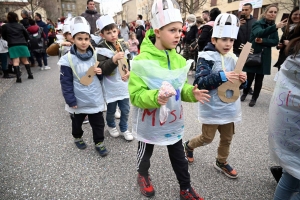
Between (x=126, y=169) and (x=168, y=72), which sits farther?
(x=126, y=169)

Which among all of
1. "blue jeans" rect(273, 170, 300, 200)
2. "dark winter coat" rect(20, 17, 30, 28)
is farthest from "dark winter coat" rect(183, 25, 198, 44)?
"dark winter coat" rect(20, 17, 30, 28)

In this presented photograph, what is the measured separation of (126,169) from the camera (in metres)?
2.34

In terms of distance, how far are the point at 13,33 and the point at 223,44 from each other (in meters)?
6.43

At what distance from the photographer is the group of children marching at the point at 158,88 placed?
5.01 feet

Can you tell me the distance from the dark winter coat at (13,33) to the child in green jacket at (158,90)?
603 centimetres

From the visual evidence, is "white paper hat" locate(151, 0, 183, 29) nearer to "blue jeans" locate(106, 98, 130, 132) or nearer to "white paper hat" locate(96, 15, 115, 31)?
"white paper hat" locate(96, 15, 115, 31)

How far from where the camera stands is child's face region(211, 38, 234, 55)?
190cm

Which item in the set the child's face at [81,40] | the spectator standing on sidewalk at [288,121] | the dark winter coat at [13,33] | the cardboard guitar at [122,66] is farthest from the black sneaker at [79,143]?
the dark winter coat at [13,33]

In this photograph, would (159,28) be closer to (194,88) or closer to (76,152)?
(194,88)

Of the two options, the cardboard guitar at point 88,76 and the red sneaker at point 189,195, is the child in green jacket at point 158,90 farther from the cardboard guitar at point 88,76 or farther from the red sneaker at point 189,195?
the cardboard guitar at point 88,76

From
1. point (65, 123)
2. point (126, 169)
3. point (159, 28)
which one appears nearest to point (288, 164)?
point (159, 28)

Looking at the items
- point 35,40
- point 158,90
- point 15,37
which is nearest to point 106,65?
point 158,90

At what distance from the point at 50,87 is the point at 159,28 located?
5.12 meters

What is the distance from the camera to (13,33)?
19.8ft
